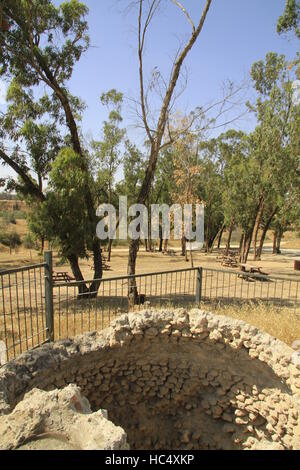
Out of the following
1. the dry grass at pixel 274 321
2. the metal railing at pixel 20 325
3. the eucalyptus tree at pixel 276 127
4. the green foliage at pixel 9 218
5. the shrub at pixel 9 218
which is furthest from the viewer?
the green foliage at pixel 9 218

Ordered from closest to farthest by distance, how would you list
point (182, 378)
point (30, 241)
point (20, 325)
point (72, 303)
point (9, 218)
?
point (182, 378) < point (20, 325) < point (72, 303) < point (30, 241) < point (9, 218)

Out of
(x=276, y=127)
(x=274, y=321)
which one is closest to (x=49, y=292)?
(x=274, y=321)

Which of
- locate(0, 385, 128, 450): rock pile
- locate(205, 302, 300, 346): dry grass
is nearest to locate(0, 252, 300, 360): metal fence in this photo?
locate(205, 302, 300, 346): dry grass

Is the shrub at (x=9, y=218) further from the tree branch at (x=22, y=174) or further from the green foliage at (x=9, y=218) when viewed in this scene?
the tree branch at (x=22, y=174)

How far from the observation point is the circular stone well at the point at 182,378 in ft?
14.8

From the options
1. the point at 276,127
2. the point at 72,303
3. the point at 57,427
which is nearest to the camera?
the point at 57,427

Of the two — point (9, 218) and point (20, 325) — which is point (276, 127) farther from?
point (9, 218)

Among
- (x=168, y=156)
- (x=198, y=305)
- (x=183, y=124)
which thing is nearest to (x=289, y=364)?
(x=198, y=305)

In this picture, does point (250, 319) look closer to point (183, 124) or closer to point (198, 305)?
point (198, 305)

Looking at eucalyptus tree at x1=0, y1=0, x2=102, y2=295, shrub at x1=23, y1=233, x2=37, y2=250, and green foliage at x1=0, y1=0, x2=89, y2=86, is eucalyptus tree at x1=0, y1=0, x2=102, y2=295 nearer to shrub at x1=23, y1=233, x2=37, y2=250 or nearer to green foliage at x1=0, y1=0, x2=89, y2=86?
green foliage at x1=0, y1=0, x2=89, y2=86

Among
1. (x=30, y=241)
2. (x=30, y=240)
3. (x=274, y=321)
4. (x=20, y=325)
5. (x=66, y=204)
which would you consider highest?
(x=66, y=204)

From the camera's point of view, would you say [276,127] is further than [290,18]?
Yes

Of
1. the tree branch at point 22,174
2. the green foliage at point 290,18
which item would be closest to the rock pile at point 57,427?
the tree branch at point 22,174

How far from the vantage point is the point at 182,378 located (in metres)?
5.56
